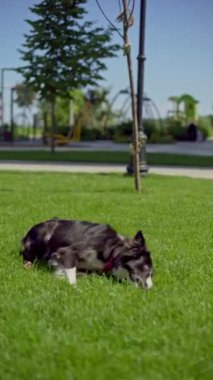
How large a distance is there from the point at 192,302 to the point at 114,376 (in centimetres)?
130

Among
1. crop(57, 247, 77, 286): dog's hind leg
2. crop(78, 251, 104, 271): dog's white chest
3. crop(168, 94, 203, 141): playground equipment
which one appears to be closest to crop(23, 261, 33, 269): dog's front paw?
crop(57, 247, 77, 286): dog's hind leg

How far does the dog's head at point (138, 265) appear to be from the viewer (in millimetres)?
4223

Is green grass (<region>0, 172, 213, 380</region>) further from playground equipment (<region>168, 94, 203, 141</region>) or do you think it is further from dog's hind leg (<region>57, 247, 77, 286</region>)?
playground equipment (<region>168, 94, 203, 141</region>)

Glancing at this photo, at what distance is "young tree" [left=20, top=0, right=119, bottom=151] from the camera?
22.8 metres

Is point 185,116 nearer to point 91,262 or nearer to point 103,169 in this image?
point 103,169

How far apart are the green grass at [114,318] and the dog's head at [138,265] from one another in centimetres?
10

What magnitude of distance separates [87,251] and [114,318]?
1.24 metres

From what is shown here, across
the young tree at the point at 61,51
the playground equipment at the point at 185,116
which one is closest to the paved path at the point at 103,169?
the young tree at the point at 61,51

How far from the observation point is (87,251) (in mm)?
4680

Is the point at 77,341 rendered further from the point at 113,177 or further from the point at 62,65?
the point at 62,65

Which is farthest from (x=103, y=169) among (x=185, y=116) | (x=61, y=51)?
(x=185, y=116)

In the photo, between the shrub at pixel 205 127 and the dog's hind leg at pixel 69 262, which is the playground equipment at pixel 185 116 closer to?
the shrub at pixel 205 127

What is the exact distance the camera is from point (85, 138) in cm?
4466

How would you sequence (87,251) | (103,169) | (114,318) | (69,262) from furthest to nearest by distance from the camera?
(103,169)
(87,251)
(69,262)
(114,318)
